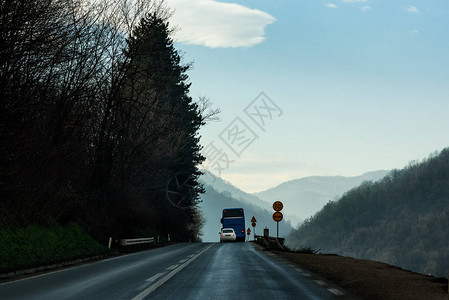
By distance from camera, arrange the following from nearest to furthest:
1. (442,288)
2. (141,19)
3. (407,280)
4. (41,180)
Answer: (442,288) → (407,280) → (41,180) → (141,19)

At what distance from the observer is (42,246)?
734 inches

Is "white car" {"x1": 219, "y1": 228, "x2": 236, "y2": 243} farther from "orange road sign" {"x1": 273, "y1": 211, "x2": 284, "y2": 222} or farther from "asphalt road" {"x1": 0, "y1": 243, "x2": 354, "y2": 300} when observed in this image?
"asphalt road" {"x1": 0, "y1": 243, "x2": 354, "y2": 300}

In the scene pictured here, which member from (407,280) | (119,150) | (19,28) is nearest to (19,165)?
(19,28)

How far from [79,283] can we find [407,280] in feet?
24.5

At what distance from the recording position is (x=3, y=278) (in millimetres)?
13734

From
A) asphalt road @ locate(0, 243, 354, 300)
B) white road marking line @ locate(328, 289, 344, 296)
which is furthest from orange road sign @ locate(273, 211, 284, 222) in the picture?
white road marking line @ locate(328, 289, 344, 296)

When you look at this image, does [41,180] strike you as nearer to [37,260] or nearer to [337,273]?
[37,260]

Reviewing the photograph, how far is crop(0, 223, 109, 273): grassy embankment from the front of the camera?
1578 centimetres

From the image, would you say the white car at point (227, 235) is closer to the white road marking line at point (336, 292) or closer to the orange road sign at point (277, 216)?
the orange road sign at point (277, 216)

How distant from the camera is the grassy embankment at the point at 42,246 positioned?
15.8m

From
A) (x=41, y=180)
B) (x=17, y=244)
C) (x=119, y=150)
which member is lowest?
(x=17, y=244)

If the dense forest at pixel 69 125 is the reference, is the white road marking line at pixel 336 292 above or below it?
below

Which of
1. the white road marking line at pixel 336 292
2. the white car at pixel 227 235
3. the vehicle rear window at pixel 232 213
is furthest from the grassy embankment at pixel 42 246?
the vehicle rear window at pixel 232 213

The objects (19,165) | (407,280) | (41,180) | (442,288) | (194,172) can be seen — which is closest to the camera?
(442,288)
